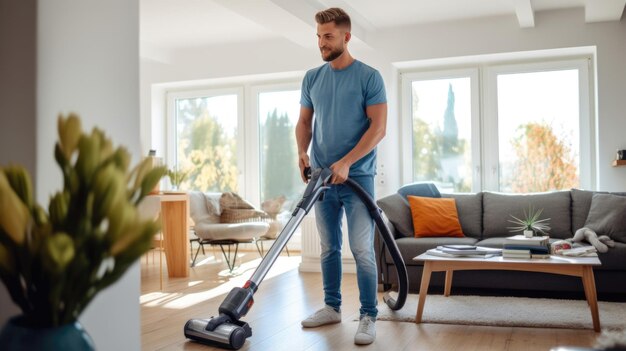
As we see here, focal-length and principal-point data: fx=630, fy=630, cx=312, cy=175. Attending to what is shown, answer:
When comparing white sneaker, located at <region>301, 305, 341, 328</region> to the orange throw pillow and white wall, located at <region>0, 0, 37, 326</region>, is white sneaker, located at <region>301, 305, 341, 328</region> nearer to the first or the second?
the orange throw pillow

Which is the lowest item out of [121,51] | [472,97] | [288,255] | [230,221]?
[288,255]

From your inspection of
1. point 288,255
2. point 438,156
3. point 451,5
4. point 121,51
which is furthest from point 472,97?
point 121,51

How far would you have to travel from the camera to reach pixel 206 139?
7.79 metres

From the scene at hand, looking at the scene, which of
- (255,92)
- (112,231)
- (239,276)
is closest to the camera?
(112,231)

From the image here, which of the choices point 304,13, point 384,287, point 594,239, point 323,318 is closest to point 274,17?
point 304,13

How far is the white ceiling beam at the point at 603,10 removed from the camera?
16.8ft

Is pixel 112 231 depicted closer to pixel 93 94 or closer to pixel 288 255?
pixel 93 94

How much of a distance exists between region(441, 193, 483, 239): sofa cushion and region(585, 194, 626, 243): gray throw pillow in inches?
32.1

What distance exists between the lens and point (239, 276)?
536cm

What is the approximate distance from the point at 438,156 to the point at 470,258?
3.14 metres

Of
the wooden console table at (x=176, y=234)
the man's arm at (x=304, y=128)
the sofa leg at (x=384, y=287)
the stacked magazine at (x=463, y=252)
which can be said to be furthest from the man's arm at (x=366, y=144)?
the wooden console table at (x=176, y=234)

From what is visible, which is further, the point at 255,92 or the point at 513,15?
the point at 255,92

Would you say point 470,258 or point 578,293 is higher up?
point 470,258

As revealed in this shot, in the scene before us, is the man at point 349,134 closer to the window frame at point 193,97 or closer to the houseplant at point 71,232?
the houseplant at point 71,232
